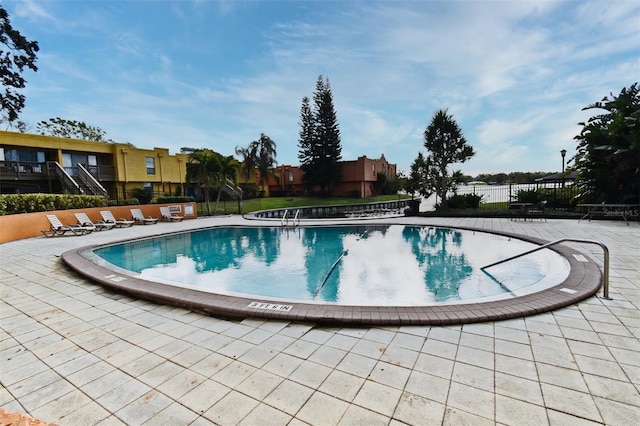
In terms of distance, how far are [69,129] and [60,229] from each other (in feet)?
92.2

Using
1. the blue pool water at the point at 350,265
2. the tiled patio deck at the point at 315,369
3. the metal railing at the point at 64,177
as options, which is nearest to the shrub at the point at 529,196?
the blue pool water at the point at 350,265

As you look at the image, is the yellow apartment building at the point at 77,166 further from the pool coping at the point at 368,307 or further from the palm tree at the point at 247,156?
the pool coping at the point at 368,307

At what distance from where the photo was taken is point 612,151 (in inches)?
444

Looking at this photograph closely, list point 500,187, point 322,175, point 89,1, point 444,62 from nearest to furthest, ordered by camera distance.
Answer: point 89,1, point 444,62, point 500,187, point 322,175

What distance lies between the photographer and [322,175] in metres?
33.4

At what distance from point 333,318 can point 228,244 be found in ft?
26.5

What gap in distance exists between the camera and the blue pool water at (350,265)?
17.5 ft

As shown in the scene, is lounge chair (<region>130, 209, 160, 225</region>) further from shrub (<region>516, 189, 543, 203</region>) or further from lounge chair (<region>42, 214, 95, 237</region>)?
shrub (<region>516, 189, 543, 203</region>)

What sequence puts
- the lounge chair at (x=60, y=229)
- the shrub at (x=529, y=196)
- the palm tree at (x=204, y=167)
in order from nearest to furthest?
the lounge chair at (x=60, y=229)
the shrub at (x=529, y=196)
the palm tree at (x=204, y=167)

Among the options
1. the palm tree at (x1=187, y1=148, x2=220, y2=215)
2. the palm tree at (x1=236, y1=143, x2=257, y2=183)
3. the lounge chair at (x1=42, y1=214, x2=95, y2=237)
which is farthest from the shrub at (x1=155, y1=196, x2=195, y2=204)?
the palm tree at (x1=236, y1=143, x2=257, y2=183)

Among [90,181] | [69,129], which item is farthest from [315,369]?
[69,129]

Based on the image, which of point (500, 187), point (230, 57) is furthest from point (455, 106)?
point (230, 57)

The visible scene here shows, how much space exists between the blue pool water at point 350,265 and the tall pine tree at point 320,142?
2232cm

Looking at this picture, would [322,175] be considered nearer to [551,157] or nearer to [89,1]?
[551,157]
